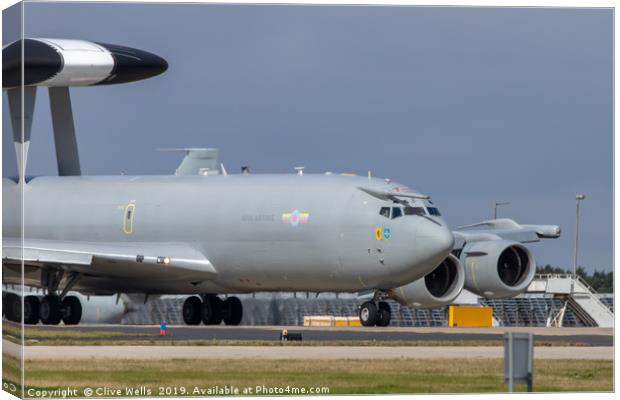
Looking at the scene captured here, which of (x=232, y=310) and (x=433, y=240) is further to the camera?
(x=232, y=310)

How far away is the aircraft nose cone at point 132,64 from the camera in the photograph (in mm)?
32156

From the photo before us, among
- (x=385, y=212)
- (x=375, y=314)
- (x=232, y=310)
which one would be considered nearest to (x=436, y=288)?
(x=375, y=314)

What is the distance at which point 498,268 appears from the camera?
53500mm

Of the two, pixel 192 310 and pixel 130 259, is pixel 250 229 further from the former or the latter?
pixel 192 310

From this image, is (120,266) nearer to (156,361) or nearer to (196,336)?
(196,336)

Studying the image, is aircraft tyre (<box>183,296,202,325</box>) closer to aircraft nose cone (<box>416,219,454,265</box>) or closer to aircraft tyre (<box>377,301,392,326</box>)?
aircraft tyre (<box>377,301,392,326</box>)

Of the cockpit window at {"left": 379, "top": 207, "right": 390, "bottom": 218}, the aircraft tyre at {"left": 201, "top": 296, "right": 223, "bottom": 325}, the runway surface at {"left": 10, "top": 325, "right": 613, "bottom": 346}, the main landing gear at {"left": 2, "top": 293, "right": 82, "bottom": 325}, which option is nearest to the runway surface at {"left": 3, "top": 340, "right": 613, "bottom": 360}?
the runway surface at {"left": 10, "top": 325, "right": 613, "bottom": 346}

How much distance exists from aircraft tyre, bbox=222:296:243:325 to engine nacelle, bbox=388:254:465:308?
4774 millimetres

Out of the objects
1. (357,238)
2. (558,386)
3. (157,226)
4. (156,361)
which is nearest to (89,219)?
(157,226)

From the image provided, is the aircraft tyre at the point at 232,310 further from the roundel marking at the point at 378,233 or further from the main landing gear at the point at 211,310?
the roundel marking at the point at 378,233

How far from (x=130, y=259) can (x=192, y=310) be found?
3970 millimetres

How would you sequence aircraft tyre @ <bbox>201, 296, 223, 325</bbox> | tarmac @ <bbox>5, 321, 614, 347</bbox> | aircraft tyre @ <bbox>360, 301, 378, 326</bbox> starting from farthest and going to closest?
aircraft tyre @ <bbox>201, 296, 223, 325</bbox> < aircraft tyre @ <bbox>360, 301, 378, 326</bbox> < tarmac @ <bbox>5, 321, 614, 347</bbox>

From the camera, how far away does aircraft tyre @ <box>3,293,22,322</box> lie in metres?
27.5

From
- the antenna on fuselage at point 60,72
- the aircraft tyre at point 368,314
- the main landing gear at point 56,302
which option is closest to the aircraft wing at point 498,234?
the aircraft tyre at point 368,314
